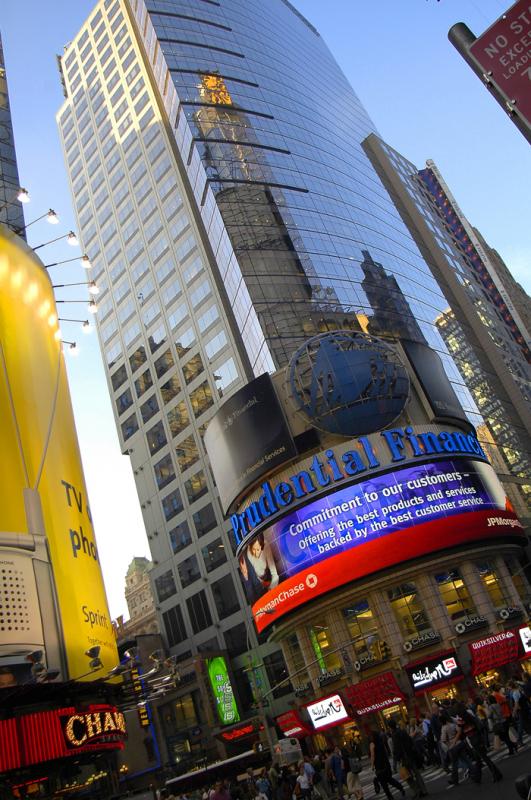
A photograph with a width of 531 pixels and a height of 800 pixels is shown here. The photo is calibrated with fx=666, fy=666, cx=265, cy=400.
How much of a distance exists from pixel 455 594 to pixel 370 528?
7.63m

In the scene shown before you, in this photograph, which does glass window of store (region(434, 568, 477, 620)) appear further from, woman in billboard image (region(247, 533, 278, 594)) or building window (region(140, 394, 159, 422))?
building window (region(140, 394, 159, 422))

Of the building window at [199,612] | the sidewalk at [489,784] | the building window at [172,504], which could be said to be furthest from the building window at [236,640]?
the sidewalk at [489,784]

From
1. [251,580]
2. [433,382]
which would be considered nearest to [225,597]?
[251,580]

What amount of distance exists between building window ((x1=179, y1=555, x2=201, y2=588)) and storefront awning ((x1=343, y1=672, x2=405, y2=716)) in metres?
29.2

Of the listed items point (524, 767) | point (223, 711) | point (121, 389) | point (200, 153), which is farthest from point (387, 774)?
point (121, 389)

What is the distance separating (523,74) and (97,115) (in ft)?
351

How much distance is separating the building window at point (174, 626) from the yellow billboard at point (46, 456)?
55.9m

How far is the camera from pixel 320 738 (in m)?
44.8

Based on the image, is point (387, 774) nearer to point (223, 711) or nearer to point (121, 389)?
point (223, 711)

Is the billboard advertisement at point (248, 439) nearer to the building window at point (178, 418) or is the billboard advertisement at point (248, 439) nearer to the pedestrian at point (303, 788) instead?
the building window at point (178, 418)

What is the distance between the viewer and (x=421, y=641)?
4362cm

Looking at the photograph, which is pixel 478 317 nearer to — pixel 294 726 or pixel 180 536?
pixel 180 536

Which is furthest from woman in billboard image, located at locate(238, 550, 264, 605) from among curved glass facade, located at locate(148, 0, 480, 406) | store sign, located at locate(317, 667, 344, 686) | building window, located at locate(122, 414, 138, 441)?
building window, located at locate(122, 414, 138, 441)

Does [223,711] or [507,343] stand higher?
[507,343]
